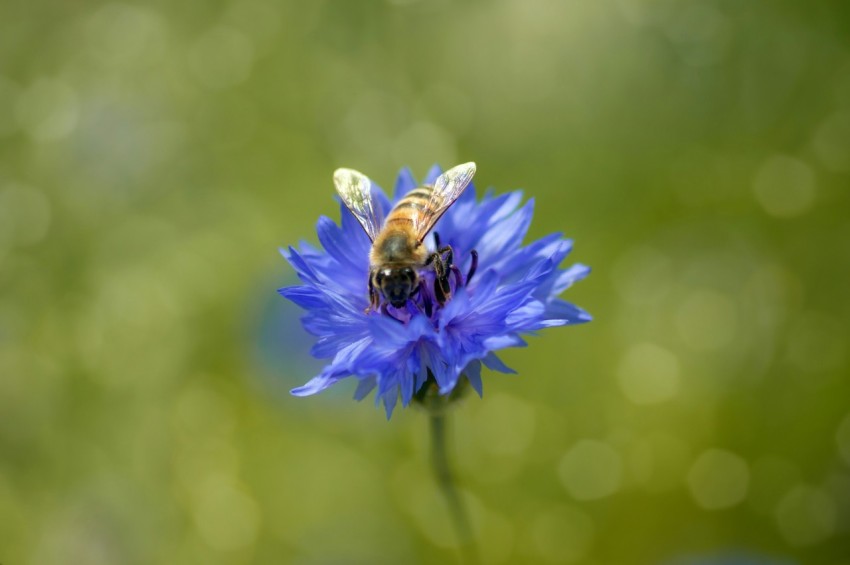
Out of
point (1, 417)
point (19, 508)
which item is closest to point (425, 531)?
point (19, 508)

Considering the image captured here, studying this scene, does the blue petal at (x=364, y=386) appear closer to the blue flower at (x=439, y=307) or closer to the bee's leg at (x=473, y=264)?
the blue flower at (x=439, y=307)

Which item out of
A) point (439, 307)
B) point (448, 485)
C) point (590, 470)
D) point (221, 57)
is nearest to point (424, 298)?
point (439, 307)

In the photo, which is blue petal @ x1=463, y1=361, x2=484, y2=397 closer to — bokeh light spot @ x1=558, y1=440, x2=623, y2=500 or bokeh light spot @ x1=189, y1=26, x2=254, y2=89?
bokeh light spot @ x1=558, y1=440, x2=623, y2=500

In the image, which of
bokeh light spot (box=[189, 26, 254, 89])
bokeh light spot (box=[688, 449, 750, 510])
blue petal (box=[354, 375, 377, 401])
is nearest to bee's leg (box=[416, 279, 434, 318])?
blue petal (box=[354, 375, 377, 401])

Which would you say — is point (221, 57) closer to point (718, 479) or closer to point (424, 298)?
point (424, 298)

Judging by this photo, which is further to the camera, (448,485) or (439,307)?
(448,485)

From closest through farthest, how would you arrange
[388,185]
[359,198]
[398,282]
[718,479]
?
1. [398,282]
2. [359,198]
3. [718,479]
4. [388,185]

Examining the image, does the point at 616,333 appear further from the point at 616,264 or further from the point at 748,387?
the point at 748,387
